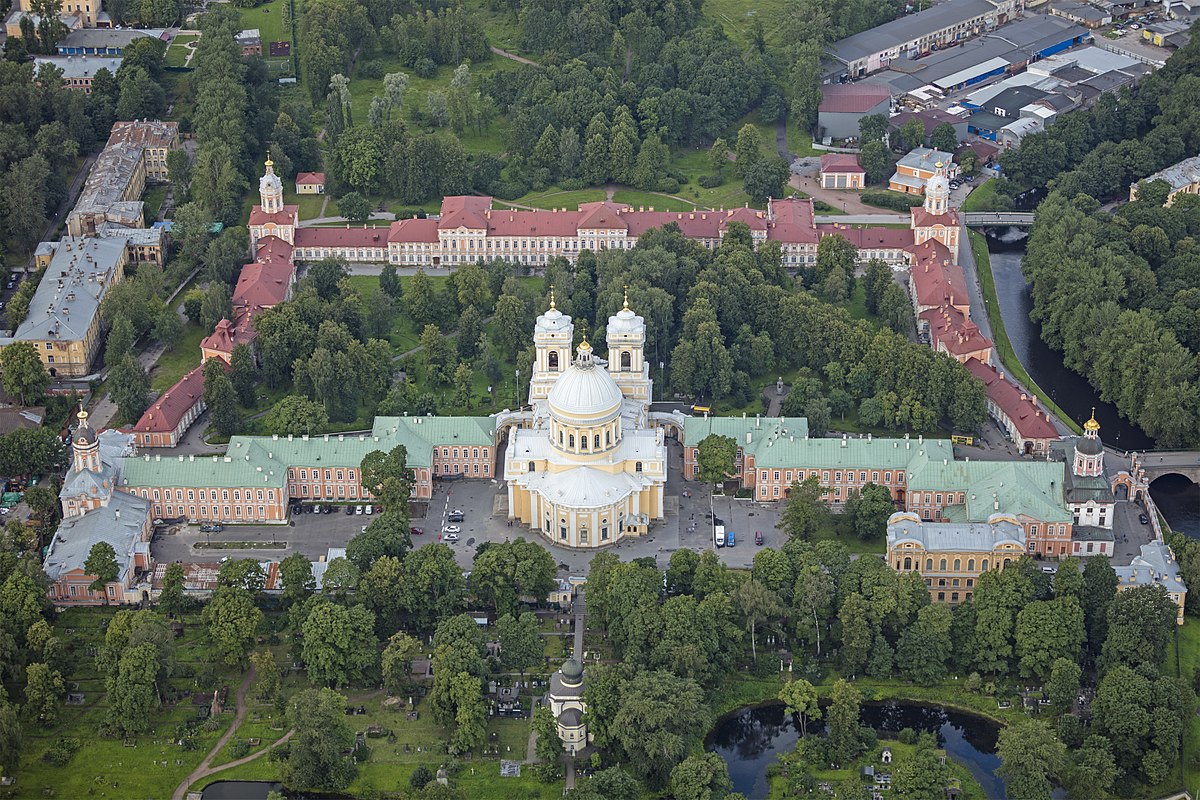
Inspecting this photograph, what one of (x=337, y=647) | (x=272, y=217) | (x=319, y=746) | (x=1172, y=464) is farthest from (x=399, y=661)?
(x=272, y=217)

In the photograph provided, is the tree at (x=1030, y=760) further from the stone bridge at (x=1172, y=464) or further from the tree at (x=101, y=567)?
the tree at (x=101, y=567)

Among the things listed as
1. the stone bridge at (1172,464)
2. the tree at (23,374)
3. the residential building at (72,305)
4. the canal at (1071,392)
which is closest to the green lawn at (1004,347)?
the canal at (1071,392)

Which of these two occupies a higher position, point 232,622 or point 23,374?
point 23,374

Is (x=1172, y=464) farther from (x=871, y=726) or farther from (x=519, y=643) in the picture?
(x=519, y=643)

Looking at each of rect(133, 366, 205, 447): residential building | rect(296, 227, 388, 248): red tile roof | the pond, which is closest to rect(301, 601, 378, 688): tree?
the pond

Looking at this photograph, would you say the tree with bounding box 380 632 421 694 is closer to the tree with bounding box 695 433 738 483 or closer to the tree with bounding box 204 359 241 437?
the tree with bounding box 695 433 738 483

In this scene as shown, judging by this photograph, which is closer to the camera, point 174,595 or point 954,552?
point 174,595
